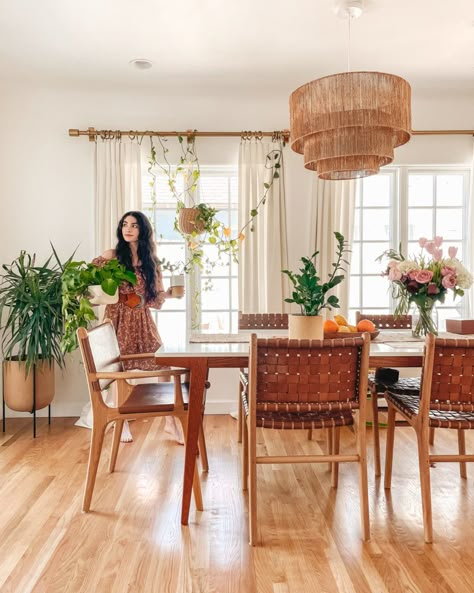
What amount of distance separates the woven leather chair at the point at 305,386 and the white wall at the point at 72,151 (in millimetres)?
2204

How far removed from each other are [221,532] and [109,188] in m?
2.89

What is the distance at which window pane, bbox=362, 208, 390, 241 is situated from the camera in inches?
174

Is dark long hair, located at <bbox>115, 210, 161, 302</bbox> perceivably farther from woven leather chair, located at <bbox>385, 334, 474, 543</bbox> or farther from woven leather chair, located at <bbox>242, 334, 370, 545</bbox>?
woven leather chair, located at <bbox>385, 334, 474, 543</bbox>

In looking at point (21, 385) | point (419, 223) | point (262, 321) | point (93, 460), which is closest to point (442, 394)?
point (262, 321)

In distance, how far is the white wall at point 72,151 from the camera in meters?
4.11

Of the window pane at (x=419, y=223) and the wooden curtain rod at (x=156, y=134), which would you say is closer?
the wooden curtain rod at (x=156, y=134)

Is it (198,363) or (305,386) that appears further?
(198,363)

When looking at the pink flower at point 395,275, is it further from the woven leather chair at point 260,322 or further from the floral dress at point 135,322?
the floral dress at point 135,322

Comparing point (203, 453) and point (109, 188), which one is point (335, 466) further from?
point (109, 188)

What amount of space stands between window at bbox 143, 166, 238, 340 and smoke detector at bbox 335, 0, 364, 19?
163 centimetres

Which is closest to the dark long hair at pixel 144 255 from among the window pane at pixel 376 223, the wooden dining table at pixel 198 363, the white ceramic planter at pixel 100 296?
the white ceramic planter at pixel 100 296

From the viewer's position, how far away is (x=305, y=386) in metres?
2.04

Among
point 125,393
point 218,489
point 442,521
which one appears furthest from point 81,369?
point 442,521

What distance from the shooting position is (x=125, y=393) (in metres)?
2.91
